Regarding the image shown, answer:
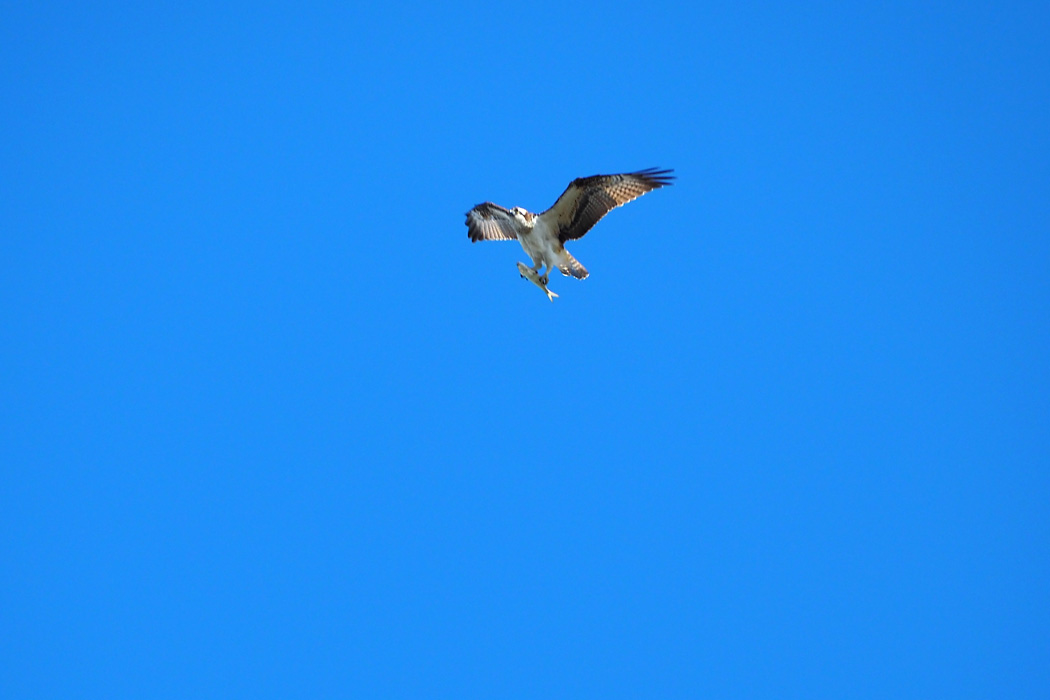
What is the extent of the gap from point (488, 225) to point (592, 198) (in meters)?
2.21

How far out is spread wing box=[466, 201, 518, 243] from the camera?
1931 cm

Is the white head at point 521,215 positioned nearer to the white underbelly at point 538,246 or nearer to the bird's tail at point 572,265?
the white underbelly at point 538,246

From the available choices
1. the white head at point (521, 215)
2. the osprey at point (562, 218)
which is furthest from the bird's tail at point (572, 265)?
the white head at point (521, 215)

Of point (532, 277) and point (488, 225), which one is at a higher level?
point (488, 225)

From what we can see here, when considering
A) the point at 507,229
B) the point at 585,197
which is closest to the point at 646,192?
the point at 585,197

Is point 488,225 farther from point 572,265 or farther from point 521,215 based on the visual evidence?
point 572,265

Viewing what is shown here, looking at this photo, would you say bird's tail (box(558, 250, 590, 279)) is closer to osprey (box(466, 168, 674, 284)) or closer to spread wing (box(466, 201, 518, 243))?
osprey (box(466, 168, 674, 284))

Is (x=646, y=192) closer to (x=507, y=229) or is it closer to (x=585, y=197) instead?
(x=585, y=197)

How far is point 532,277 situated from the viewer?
762 inches

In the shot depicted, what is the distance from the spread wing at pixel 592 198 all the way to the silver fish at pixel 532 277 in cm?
87

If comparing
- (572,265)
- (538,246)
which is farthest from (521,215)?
(572,265)

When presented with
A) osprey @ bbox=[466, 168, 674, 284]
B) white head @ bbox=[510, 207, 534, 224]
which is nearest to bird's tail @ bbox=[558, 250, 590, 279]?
osprey @ bbox=[466, 168, 674, 284]

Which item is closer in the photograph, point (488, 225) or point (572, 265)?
point (572, 265)

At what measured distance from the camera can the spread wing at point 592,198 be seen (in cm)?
1811
